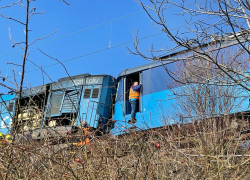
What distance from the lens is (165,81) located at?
8.97 meters

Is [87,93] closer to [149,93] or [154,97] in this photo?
[149,93]

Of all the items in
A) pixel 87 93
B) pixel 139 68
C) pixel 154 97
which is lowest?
pixel 154 97

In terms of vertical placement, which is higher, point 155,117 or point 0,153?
point 155,117

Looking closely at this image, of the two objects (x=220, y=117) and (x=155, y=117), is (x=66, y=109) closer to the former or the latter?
(x=155, y=117)

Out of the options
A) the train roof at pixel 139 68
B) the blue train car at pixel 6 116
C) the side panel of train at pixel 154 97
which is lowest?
the blue train car at pixel 6 116

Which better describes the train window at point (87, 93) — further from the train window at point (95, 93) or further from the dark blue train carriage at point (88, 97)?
the train window at point (95, 93)

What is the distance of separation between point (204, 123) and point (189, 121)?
70 cm

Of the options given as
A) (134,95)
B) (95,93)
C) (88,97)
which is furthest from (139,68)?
(88,97)

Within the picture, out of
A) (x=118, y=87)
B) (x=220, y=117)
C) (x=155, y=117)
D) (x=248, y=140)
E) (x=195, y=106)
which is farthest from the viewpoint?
(x=118, y=87)

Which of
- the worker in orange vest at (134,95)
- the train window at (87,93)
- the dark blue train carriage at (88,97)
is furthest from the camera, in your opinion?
the train window at (87,93)

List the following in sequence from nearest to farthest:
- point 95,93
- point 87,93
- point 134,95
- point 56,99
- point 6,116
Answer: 1. point 134,95
2. point 95,93
3. point 87,93
4. point 6,116
5. point 56,99

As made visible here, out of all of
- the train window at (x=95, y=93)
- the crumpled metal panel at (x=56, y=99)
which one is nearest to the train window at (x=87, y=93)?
the train window at (x=95, y=93)

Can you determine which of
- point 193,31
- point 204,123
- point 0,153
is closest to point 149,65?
point 204,123

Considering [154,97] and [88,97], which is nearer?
[154,97]
